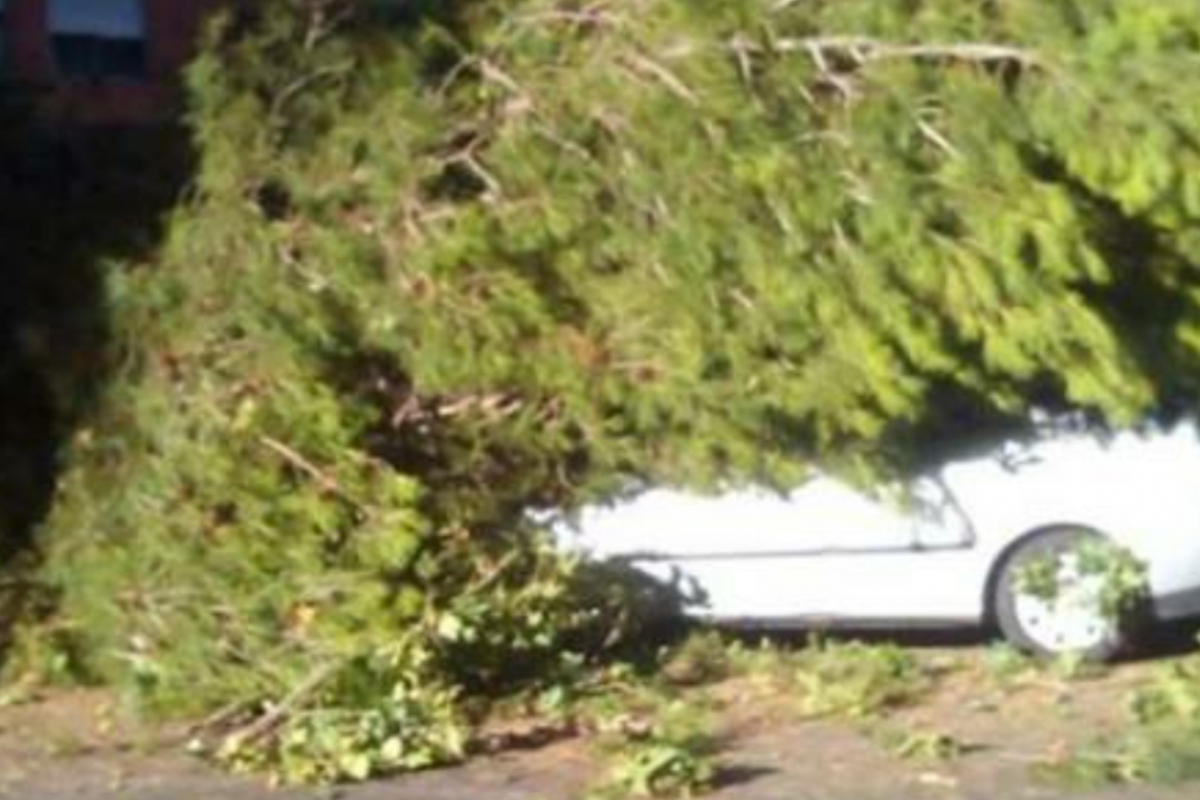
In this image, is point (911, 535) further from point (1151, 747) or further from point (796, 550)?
point (1151, 747)

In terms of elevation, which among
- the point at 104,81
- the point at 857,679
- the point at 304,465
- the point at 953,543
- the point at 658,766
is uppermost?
the point at 104,81

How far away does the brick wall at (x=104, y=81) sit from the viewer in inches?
583

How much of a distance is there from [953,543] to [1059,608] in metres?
0.48

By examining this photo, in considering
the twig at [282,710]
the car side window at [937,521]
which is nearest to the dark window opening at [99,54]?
the car side window at [937,521]

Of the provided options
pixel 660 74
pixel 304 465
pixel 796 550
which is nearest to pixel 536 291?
pixel 660 74

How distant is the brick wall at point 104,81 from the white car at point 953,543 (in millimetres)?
2556

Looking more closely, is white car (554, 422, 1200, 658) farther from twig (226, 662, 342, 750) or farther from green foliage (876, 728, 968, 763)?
twig (226, 662, 342, 750)

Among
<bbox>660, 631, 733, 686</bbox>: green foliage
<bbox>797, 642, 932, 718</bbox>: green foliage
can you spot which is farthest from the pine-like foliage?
<bbox>797, 642, 932, 718</bbox>: green foliage

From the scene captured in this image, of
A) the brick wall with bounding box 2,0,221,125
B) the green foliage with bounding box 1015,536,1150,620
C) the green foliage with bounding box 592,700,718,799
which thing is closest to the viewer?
the green foliage with bounding box 592,700,718,799

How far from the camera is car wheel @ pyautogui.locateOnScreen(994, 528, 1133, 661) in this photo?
14.0 metres

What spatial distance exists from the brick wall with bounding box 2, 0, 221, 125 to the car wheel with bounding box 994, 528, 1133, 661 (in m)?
3.77

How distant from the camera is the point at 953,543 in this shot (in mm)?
14180

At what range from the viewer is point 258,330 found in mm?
13062

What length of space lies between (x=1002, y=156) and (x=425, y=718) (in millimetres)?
2762
